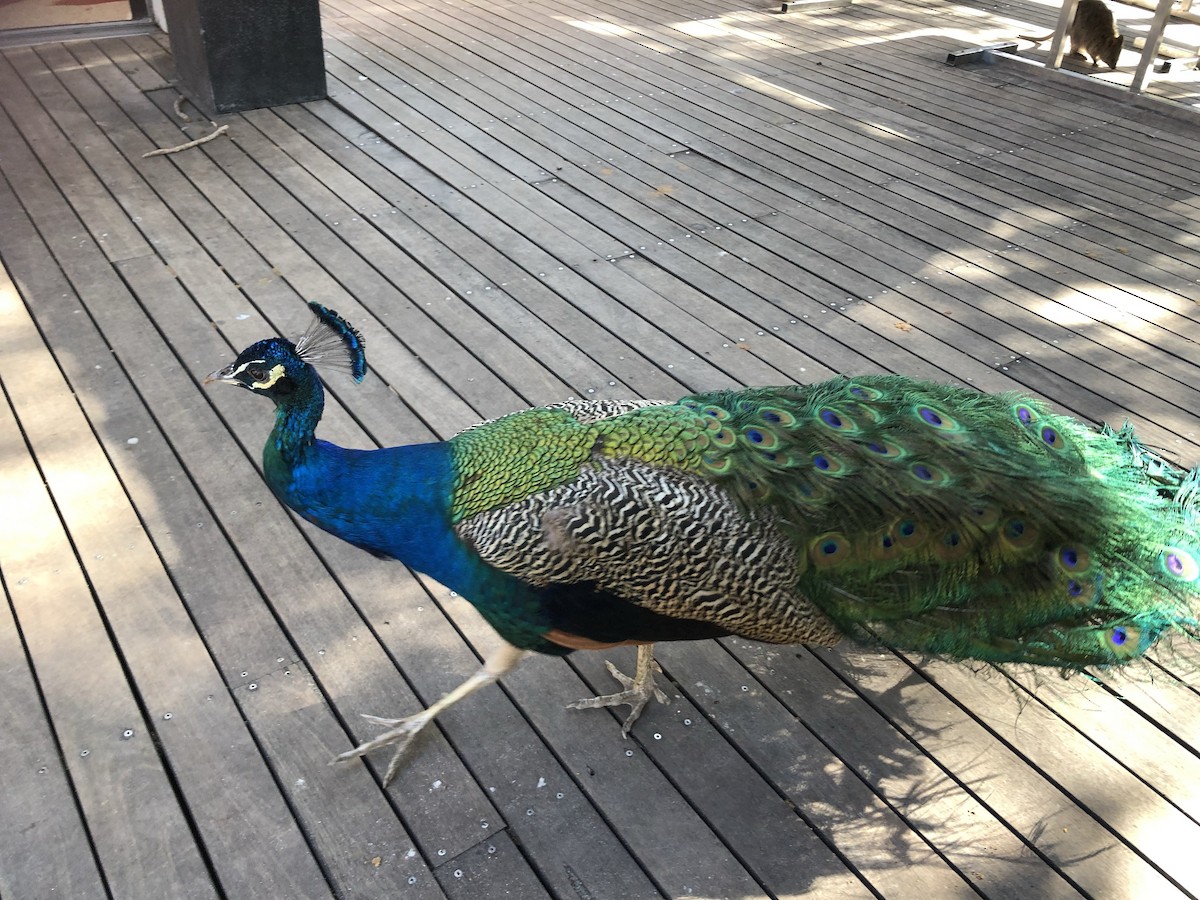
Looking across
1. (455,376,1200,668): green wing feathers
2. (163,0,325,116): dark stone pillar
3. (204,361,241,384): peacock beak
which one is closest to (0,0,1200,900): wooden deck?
(163,0,325,116): dark stone pillar

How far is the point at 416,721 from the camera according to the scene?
7.07 feet

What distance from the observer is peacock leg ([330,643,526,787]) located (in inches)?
82.4

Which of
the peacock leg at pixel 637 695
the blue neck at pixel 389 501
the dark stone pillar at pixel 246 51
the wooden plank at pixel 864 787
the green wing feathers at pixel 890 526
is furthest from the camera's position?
the dark stone pillar at pixel 246 51

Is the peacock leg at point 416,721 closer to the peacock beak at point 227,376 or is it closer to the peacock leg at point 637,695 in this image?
the peacock leg at point 637,695

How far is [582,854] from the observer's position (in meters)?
2.01

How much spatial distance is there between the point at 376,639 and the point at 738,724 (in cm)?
86

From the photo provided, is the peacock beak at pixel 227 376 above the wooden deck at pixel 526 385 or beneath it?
above

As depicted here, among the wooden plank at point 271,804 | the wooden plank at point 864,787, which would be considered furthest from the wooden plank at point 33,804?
the wooden plank at point 864,787

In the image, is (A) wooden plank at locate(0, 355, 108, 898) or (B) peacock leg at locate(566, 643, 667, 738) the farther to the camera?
(B) peacock leg at locate(566, 643, 667, 738)

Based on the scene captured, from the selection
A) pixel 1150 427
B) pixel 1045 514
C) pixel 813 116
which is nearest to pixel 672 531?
pixel 1045 514

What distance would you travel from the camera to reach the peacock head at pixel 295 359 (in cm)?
190

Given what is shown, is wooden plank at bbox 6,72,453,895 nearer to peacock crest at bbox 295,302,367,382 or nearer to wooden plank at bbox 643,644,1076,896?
wooden plank at bbox 643,644,1076,896

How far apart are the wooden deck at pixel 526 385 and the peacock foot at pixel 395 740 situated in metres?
0.03

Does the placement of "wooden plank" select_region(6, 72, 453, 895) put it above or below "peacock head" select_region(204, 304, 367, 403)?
below
